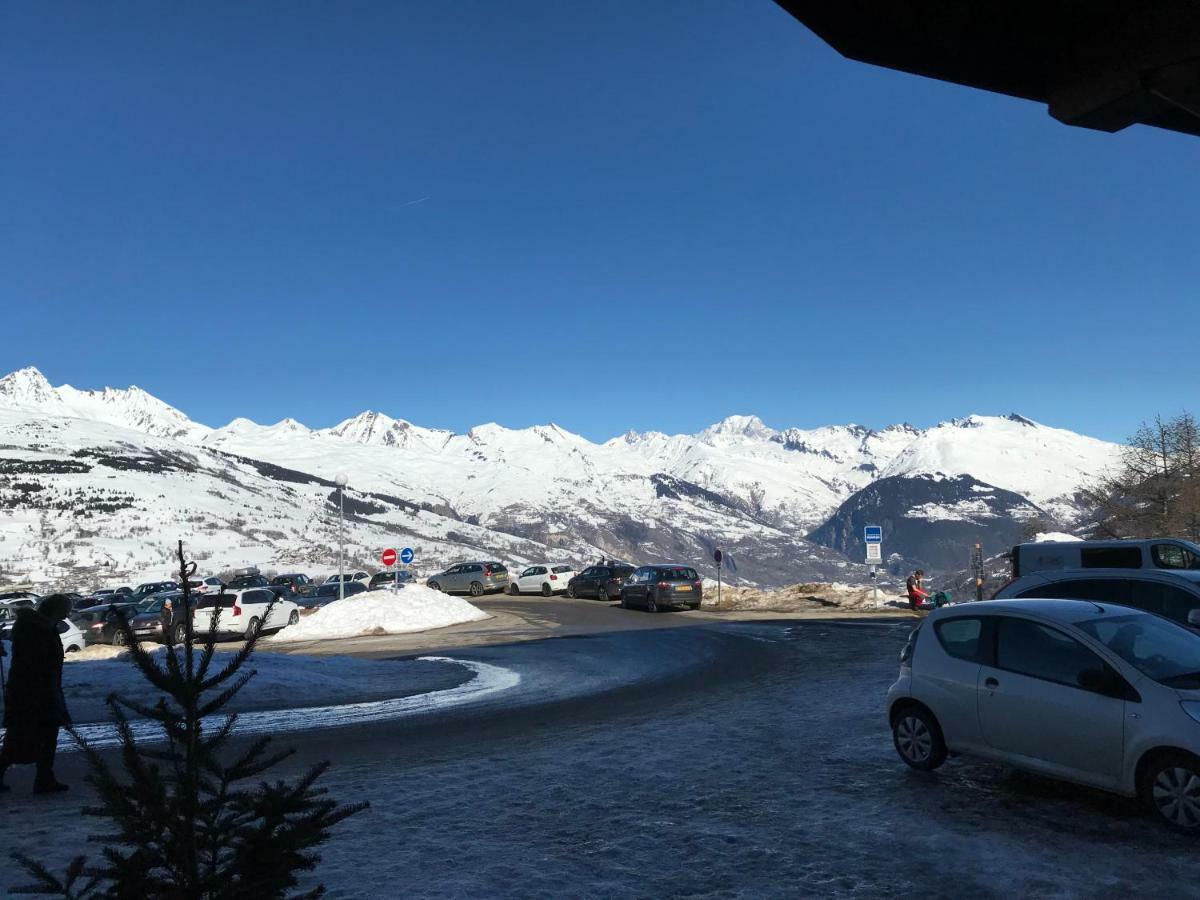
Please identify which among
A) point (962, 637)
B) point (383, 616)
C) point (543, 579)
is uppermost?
point (543, 579)

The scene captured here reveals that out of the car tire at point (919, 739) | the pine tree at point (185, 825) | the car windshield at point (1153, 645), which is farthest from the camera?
the car tire at point (919, 739)

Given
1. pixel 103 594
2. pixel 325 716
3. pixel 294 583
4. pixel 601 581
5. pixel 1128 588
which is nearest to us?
pixel 1128 588

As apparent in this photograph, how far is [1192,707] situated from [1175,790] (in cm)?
60

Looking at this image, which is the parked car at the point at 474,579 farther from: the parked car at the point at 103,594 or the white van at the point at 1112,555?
the white van at the point at 1112,555

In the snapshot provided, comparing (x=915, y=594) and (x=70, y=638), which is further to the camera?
(x=915, y=594)

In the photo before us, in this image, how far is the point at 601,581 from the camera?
43.1m

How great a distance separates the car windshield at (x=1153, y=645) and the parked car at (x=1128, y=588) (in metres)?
4.95

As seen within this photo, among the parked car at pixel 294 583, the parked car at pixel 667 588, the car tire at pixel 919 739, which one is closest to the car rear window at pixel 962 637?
the car tire at pixel 919 739

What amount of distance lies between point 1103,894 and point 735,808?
2835 mm

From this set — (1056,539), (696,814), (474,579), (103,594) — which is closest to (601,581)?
(474,579)

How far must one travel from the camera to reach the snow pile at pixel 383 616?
30188 millimetres

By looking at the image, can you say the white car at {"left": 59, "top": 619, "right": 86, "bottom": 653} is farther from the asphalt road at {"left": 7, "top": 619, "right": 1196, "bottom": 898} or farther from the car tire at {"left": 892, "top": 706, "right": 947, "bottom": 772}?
the car tire at {"left": 892, "top": 706, "right": 947, "bottom": 772}

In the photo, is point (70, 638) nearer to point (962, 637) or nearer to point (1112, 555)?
point (962, 637)

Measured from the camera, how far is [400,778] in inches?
346
